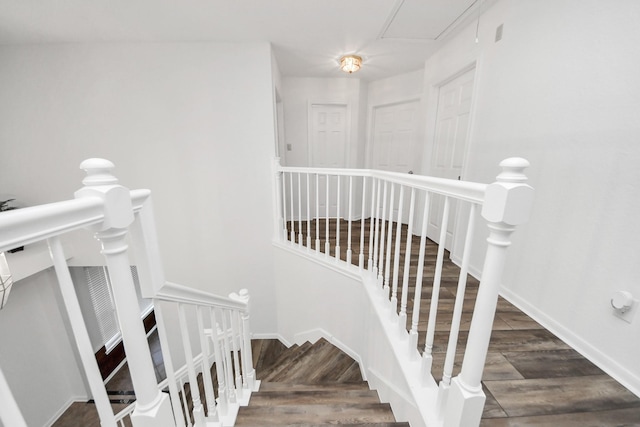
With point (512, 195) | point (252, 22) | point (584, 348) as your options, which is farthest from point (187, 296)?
point (252, 22)

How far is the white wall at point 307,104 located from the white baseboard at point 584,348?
2797 mm

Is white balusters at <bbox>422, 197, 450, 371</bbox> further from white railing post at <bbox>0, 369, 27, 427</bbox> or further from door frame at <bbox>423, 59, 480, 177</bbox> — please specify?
door frame at <bbox>423, 59, 480, 177</bbox>

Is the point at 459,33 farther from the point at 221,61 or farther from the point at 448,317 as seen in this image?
the point at 448,317

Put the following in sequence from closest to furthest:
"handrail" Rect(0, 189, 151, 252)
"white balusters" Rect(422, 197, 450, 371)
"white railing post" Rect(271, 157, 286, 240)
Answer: "handrail" Rect(0, 189, 151, 252)
"white balusters" Rect(422, 197, 450, 371)
"white railing post" Rect(271, 157, 286, 240)

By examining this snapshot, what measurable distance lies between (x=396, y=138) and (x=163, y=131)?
3.06 m

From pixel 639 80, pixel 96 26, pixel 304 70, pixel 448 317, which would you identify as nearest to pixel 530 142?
pixel 639 80

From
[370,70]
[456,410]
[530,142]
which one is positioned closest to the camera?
[456,410]

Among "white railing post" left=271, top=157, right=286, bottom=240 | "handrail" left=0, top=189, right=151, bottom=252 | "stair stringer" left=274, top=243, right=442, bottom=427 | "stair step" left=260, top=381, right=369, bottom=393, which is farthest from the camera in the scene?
"white railing post" left=271, top=157, right=286, bottom=240

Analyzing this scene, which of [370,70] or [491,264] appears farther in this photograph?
[370,70]

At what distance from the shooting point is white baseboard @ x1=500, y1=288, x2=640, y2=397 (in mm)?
1149

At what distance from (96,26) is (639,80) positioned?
12.5 ft

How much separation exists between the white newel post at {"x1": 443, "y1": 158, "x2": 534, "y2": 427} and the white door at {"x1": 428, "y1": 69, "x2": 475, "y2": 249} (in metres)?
2.03

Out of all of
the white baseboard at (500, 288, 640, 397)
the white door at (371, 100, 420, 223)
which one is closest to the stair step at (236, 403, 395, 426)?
the white baseboard at (500, 288, 640, 397)

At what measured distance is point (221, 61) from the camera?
2.55 m
